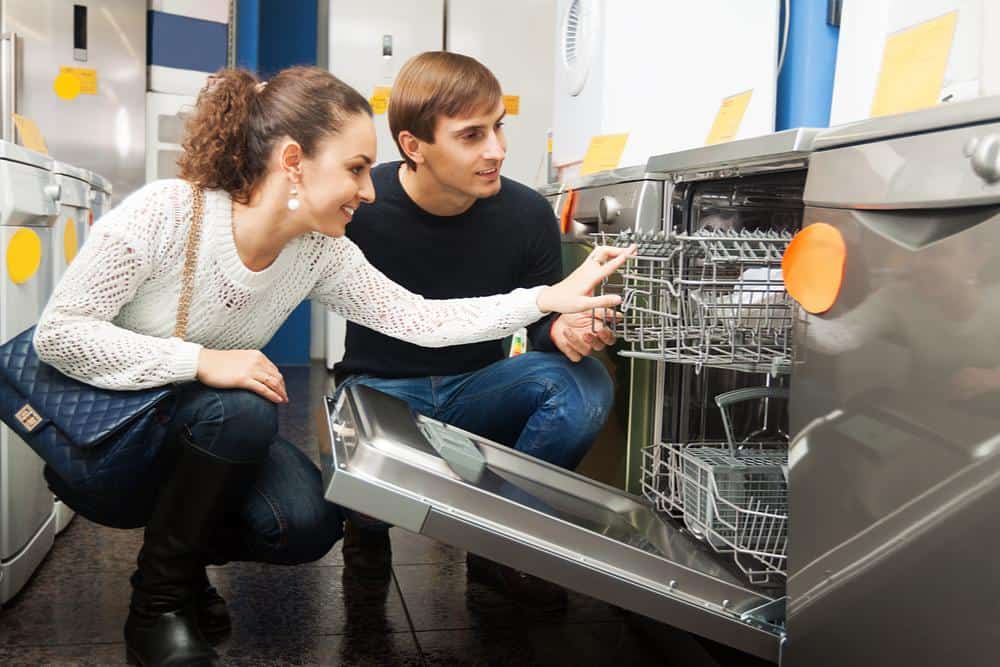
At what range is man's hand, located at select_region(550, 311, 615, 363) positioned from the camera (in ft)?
6.00

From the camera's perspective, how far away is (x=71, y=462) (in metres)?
1.50

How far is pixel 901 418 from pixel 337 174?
95 centimetres

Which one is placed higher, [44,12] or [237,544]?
[44,12]

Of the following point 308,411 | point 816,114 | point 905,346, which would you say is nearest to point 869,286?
point 905,346

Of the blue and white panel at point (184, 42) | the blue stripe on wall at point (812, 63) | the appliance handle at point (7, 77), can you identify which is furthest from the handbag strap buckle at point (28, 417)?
the blue and white panel at point (184, 42)

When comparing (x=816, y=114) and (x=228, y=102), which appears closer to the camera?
(x=228, y=102)

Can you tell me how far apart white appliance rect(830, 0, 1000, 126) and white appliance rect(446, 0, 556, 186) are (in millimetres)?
3623

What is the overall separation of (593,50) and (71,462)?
1.48 m

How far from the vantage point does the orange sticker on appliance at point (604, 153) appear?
2158mm

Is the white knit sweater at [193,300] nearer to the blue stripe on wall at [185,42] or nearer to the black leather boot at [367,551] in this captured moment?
the black leather boot at [367,551]

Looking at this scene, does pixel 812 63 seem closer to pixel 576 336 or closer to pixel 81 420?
pixel 576 336

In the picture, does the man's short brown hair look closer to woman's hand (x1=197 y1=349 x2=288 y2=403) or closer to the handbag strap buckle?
woman's hand (x1=197 y1=349 x2=288 y2=403)

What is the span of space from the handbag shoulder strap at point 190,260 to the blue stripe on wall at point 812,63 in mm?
1102

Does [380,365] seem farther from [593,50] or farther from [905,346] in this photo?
[905,346]
